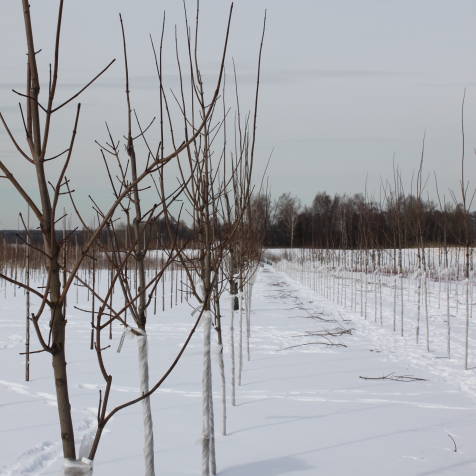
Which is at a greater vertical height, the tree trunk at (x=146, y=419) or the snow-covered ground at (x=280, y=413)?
the tree trunk at (x=146, y=419)

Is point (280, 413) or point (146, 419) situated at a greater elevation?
point (146, 419)

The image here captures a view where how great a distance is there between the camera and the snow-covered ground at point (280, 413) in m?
3.80

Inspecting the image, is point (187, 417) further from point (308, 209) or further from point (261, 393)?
point (308, 209)

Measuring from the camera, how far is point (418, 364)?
289 inches

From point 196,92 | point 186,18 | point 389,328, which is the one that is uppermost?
point 186,18

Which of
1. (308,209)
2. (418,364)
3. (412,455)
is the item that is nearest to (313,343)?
(418,364)

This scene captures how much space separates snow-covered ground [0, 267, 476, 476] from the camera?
150 inches

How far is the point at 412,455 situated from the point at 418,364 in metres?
3.56

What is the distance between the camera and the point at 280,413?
4988mm

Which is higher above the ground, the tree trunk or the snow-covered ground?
the tree trunk

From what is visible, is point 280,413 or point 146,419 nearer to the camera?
point 146,419

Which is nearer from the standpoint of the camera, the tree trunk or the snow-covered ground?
the tree trunk

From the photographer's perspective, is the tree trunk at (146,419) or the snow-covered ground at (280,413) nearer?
the tree trunk at (146,419)

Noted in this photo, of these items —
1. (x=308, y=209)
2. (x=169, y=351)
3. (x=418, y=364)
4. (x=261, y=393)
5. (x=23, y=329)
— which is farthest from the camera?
(x=308, y=209)
